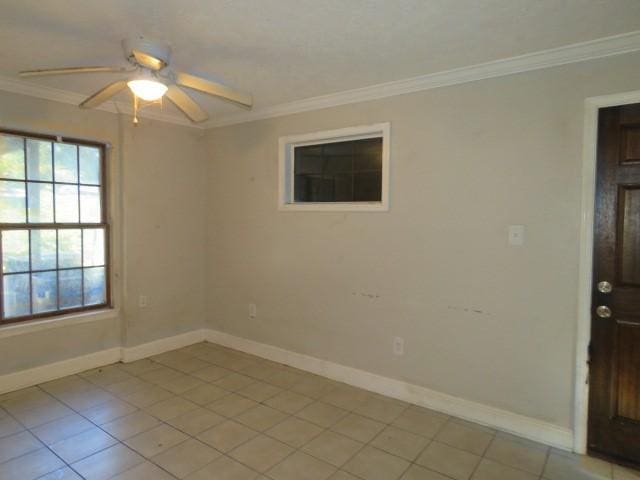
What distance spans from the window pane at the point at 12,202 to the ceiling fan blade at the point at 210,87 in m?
1.96

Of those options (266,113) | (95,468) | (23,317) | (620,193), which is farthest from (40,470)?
(620,193)

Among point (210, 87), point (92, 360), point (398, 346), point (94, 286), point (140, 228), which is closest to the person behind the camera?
point (210, 87)

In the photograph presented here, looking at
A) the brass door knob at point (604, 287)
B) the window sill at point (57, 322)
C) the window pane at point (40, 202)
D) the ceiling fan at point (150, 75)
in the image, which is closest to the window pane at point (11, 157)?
the window pane at point (40, 202)

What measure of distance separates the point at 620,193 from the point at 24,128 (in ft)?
13.3

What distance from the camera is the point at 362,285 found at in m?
3.22

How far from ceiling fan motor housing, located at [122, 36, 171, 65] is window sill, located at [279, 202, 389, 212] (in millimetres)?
1693

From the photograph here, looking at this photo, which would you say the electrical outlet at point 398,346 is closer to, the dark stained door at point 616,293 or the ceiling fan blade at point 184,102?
the dark stained door at point 616,293

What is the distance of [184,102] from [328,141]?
4.53 feet

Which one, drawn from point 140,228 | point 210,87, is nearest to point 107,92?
point 210,87

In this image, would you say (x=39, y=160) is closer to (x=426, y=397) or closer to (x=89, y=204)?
(x=89, y=204)

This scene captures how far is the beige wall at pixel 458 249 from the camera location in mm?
2406

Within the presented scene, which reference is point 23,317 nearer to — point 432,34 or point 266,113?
point 266,113

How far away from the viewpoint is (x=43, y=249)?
3.30m

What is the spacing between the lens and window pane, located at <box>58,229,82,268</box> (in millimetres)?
3404
